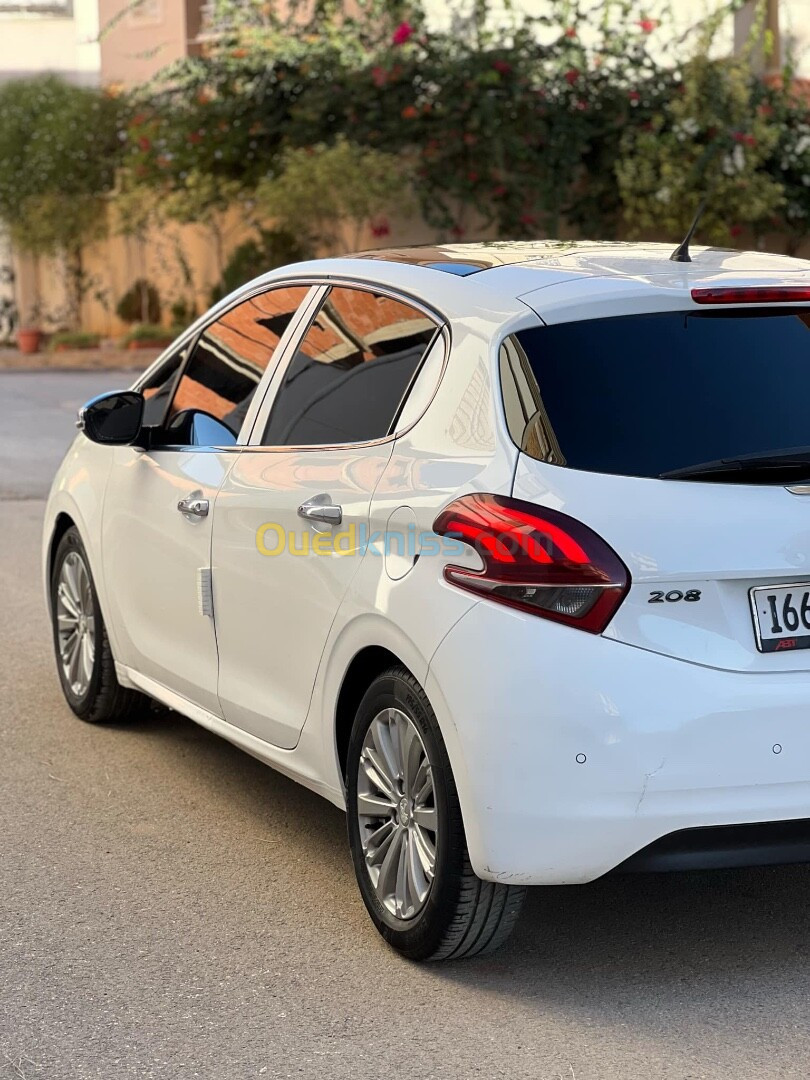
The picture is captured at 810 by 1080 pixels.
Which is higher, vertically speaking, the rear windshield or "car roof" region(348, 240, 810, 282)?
"car roof" region(348, 240, 810, 282)

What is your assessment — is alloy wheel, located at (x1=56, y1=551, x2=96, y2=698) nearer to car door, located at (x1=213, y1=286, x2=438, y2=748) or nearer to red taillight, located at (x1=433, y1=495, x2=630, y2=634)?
car door, located at (x1=213, y1=286, x2=438, y2=748)

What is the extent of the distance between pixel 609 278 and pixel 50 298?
34735 millimetres

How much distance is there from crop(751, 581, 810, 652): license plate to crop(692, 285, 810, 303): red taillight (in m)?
0.77

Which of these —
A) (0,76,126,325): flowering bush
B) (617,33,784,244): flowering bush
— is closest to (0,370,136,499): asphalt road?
(0,76,126,325): flowering bush

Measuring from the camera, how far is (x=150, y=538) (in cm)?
564

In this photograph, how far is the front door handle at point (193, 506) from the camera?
5199mm

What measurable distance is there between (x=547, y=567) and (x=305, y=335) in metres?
1.55

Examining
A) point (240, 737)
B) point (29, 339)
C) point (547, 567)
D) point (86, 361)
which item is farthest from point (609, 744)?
point (29, 339)

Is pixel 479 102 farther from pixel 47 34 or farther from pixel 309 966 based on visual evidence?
pixel 309 966

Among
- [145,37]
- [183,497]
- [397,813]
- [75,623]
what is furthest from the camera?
[145,37]

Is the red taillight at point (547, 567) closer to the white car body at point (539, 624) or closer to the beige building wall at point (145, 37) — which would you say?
the white car body at point (539, 624)

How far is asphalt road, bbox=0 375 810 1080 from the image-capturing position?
371 centimetres

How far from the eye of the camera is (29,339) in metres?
32.8

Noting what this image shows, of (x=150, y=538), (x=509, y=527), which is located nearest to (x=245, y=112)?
(x=150, y=538)
